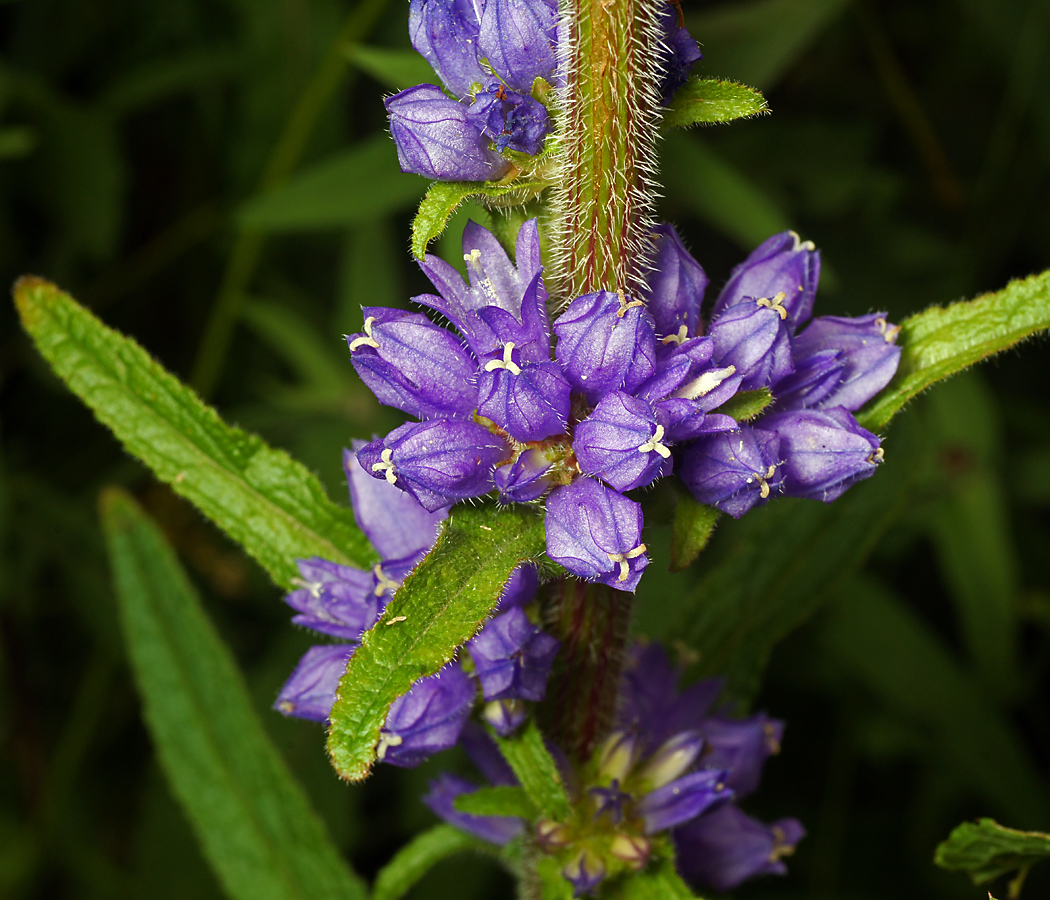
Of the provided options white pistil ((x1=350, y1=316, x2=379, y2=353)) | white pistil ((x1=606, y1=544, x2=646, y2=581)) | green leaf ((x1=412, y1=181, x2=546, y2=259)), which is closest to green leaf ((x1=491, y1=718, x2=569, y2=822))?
white pistil ((x1=606, y1=544, x2=646, y2=581))

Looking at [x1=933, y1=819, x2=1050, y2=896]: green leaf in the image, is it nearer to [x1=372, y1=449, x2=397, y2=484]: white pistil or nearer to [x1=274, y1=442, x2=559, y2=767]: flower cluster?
[x1=274, y1=442, x2=559, y2=767]: flower cluster

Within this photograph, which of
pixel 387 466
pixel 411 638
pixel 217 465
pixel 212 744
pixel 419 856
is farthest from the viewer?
pixel 212 744

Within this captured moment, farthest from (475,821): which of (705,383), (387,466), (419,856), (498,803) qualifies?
(705,383)

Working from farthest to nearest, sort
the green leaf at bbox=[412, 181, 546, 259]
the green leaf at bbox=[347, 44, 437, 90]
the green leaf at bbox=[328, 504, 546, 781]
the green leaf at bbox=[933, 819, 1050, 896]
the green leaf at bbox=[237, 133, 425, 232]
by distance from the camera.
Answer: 1. the green leaf at bbox=[237, 133, 425, 232]
2. the green leaf at bbox=[347, 44, 437, 90]
3. the green leaf at bbox=[933, 819, 1050, 896]
4. the green leaf at bbox=[412, 181, 546, 259]
5. the green leaf at bbox=[328, 504, 546, 781]

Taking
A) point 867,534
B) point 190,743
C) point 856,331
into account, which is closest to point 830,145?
point 867,534

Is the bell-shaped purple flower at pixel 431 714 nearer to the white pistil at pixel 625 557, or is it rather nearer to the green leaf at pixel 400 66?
the white pistil at pixel 625 557

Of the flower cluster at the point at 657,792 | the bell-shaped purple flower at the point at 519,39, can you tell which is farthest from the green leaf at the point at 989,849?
the bell-shaped purple flower at the point at 519,39

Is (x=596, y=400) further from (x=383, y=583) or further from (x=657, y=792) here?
(x=657, y=792)
